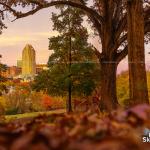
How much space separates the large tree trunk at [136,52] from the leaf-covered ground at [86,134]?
1427 cm

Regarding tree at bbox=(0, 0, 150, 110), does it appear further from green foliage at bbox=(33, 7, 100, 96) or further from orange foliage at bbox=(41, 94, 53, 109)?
orange foliage at bbox=(41, 94, 53, 109)

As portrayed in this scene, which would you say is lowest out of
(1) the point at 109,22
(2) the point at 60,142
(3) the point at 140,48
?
(2) the point at 60,142

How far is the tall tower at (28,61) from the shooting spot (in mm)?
34897

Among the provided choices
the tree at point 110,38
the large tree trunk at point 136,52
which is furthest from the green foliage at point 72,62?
the large tree trunk at point 136,52

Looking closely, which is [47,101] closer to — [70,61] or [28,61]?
[70,61]

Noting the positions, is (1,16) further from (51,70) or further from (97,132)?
(97,132)

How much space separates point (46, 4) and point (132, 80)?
6.12m

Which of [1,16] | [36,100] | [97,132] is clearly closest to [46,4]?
[1,16]

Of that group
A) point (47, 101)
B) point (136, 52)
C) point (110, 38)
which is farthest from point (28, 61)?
point (136, 52)

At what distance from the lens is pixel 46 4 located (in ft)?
67.1

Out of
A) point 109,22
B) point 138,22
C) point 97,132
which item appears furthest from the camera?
point 109,22

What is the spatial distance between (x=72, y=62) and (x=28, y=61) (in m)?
6.95

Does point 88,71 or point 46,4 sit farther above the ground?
point 46,4

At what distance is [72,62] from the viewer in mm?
30109
